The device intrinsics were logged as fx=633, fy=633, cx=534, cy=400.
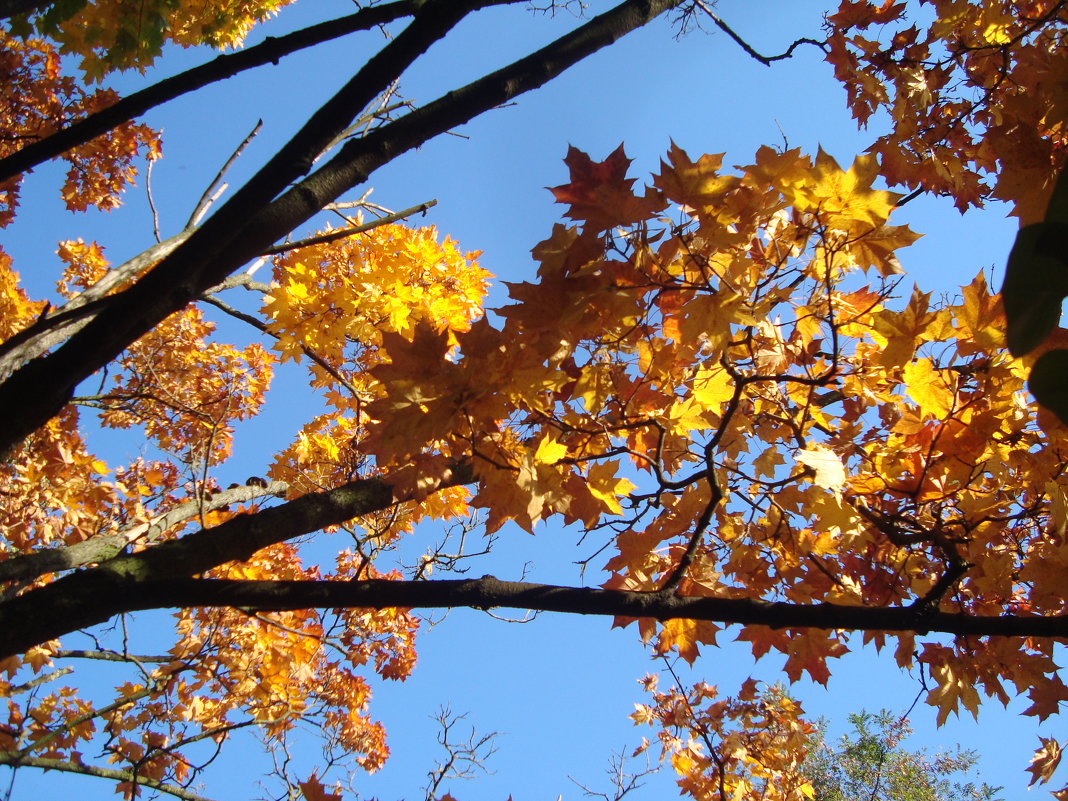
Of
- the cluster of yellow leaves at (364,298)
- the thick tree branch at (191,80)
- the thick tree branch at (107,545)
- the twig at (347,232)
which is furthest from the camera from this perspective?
the cluster of yellow leaves at (364,298)

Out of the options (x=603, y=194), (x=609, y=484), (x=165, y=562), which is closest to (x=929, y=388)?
(x=609, y=484)

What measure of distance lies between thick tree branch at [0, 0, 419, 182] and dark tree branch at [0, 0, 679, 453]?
0.42m

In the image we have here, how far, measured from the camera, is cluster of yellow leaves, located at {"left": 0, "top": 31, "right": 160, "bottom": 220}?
227 inches

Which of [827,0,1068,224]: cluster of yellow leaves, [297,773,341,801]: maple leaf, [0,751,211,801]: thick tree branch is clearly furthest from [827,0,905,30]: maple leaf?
[0,751,211,801]: thick tree branch

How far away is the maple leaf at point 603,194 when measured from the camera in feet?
5.57

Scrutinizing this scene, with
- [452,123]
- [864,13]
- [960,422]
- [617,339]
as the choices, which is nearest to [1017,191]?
[960,422]

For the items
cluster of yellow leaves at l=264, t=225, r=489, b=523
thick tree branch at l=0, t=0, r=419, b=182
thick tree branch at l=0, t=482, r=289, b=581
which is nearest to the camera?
thick tree branch at l=0, t=0, r=419, b=182

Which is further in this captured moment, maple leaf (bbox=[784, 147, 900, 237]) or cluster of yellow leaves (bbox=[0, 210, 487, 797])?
cluster of yellow leaves (bbox=[0, 210, 487, 797])

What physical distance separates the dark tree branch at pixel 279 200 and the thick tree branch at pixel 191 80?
423mm

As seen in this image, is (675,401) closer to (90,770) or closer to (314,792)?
(314,792)

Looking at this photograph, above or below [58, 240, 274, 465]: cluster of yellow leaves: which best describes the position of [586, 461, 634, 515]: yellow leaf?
below

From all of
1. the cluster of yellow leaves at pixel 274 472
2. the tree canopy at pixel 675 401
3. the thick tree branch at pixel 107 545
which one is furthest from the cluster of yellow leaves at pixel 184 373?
the tree canopy at pixel 675 401

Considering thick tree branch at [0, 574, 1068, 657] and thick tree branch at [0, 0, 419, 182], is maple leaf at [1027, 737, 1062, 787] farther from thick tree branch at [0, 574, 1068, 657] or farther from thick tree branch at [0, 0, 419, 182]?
thick tree branch at [0, 0, 419, 182]

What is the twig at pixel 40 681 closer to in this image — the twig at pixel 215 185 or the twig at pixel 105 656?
the twig at pixel 105 656
